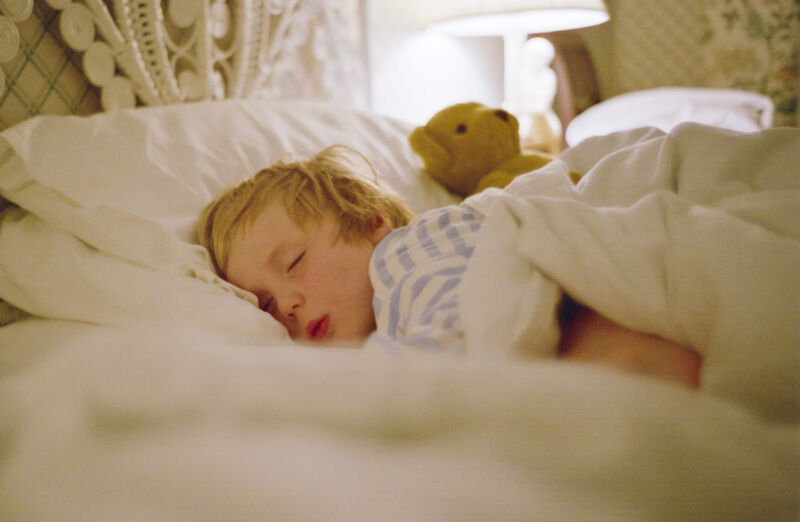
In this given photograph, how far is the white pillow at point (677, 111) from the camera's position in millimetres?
1957

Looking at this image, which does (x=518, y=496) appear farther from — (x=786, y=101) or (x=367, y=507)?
(x=786, y=101)

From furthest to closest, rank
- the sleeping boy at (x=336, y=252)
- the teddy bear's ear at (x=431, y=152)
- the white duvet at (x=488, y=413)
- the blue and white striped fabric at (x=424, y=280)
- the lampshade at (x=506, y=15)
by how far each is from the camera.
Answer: the lampshade at (x=506, y=15)
the teddy bear's ear at (x=431, y=152)
the sleeping boy at (x=336, y=252)
the blue and white striped fabric at (x=424, y=280)
the white duvet at (x=488, y=413)

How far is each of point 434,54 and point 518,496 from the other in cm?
205

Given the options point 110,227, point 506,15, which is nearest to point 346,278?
point 110,227

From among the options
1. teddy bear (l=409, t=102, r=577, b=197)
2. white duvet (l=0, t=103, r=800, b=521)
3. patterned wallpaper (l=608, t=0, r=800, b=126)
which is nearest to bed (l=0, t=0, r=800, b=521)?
white duvet (l=0, t=103, r=800, b=521)

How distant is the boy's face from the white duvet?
0.26 metres

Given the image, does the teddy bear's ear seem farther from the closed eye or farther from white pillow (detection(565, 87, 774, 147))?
white pillow (detection(565, 87, 774, 147))

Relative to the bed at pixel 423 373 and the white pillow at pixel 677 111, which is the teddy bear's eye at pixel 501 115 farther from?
the white pillow at pixel 677 111

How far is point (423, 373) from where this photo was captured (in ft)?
0.90

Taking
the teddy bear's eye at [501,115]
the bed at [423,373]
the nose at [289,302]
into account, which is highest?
the bed at [423,373]

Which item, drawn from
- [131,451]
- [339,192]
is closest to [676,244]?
[131,451]

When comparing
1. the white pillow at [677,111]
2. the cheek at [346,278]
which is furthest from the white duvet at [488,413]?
the white pillow at [677,111]

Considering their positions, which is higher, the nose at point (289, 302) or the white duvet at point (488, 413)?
the white duvet at point (488, 413)

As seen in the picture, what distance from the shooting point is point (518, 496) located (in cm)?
23
